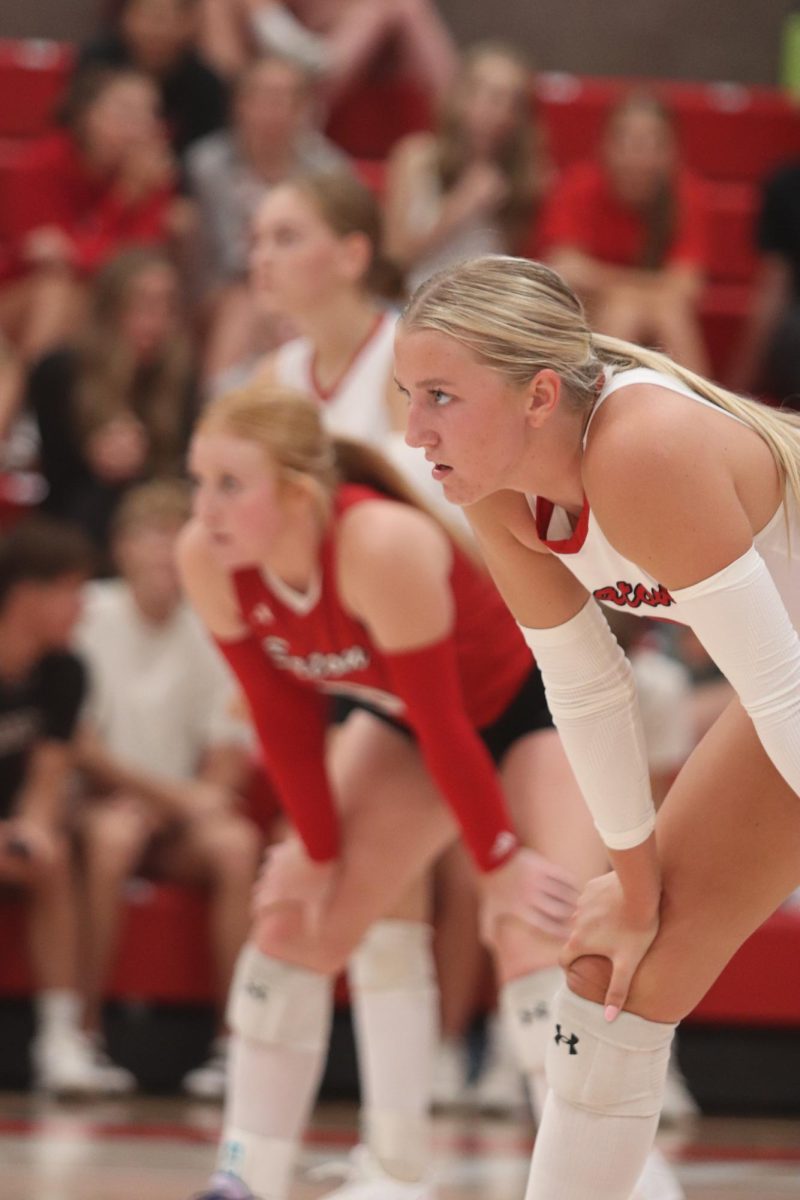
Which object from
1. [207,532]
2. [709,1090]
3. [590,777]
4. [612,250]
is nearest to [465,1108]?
[709,1090]

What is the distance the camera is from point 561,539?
7.30ft

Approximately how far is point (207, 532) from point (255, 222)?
98cm

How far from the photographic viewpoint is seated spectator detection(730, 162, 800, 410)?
21.4 feet

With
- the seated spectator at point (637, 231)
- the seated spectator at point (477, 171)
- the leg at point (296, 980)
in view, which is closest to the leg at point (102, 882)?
the leg at point (296, 980)

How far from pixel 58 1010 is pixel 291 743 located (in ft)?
6.12

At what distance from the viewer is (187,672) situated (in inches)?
199

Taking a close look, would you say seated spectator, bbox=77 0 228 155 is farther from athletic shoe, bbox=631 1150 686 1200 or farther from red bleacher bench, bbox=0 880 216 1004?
athletic shoe, bbox=631 1150 686 1200

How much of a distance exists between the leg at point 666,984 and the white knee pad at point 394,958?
1056 millimetres

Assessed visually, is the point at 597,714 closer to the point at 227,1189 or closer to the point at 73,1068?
the point at 227,1189

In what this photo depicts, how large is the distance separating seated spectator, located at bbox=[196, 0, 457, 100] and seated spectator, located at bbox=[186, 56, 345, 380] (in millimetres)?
648

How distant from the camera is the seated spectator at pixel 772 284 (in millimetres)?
6516

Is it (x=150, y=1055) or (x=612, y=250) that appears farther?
(x=612, y=250)

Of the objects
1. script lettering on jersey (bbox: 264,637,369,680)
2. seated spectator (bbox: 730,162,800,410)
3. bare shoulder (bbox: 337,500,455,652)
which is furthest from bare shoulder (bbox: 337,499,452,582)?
seated spectator (bbox: 730,162,800,410)

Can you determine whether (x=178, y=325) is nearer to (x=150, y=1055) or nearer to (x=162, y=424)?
(x=162, y=424)
